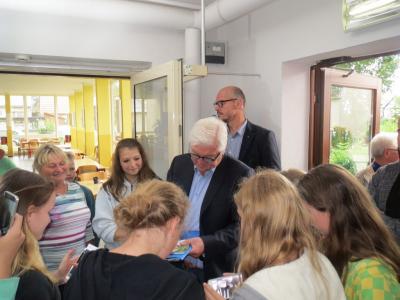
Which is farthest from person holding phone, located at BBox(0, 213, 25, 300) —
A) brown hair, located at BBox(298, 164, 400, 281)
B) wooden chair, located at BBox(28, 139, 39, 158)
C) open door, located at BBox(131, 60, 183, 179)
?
wooden chair, located at BBox(28, 139, 39, 158)

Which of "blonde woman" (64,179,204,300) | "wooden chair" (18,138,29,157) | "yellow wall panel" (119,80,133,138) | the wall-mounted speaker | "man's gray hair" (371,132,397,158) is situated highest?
the wall-mounted speaker

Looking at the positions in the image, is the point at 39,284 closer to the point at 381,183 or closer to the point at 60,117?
the point at 381,183

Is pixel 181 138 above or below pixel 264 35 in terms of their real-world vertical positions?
below

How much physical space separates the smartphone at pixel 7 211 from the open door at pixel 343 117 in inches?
116

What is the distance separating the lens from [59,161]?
2.29 meters

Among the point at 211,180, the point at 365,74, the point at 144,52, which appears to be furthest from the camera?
the point at 144,52

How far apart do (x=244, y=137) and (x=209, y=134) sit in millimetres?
1051

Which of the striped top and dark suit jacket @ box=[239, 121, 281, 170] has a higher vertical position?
dark suit jacket @ box=[239, 121, 281, 170]

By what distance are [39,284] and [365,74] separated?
3.39 meters

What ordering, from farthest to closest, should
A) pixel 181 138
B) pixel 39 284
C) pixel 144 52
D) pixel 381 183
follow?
pixel 144 52 → pixel 181 138 → pixel 381 183 → pixel 39 284

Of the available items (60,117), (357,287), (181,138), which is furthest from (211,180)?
(60,117)

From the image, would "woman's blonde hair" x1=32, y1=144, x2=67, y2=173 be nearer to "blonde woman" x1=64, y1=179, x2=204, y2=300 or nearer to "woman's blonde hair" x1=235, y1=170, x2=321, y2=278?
"blonde woman" x1=64, y1=179, x2=204, y2=300

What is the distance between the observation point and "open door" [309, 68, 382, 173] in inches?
131

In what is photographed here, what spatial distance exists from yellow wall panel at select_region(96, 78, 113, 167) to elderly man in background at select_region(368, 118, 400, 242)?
25.6 ft
